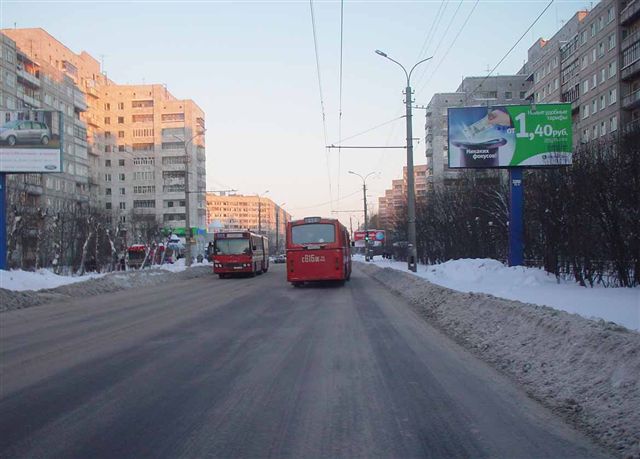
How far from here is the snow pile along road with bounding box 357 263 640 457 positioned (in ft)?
17.7

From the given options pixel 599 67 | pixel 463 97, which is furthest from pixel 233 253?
pixel 463 97

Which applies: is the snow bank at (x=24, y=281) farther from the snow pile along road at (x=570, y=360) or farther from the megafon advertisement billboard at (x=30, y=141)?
the snow pile along road at (x=570, y=360)

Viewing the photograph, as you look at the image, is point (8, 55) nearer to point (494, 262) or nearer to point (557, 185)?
point (494, 262)

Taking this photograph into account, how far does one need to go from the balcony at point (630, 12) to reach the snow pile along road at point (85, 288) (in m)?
40.5

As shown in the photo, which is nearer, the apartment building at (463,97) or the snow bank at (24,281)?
the snow bank at (24,281)

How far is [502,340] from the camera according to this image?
31.4ft

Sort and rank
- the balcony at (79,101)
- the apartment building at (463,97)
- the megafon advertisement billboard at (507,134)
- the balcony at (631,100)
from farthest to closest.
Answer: the apartment building at (463,97), the balcony at (79,101), the balcony at (631,100), the megafon advertisement billboard at (507,134)

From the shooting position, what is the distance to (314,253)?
2650 cm

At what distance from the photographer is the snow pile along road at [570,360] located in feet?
17.7

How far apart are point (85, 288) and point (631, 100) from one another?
44.3 metres

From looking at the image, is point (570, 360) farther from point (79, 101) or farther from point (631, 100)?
point (79, 101)

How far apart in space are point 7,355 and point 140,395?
14.1 ft

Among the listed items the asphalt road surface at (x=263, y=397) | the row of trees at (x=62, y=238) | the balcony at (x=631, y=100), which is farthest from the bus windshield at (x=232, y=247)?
the balcony at (x=631, y=100)

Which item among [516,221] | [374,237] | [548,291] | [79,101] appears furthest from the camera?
[374,237]
